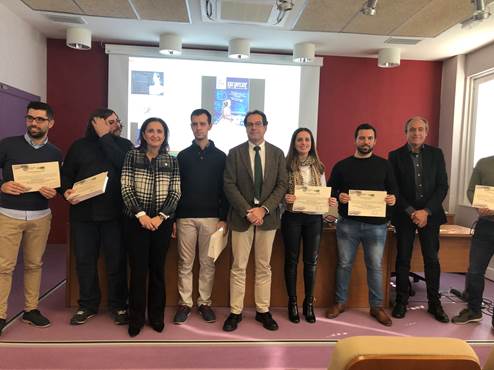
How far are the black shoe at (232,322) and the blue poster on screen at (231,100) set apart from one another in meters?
3.16

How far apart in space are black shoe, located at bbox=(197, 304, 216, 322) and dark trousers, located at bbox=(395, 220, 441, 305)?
1594 mm

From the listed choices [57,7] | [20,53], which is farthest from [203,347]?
[20,53]

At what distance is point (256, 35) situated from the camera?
16.0 feet

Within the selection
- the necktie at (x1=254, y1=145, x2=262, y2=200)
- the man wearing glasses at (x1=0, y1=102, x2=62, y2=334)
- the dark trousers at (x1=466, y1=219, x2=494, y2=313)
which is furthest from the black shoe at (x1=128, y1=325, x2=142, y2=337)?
the dark trousers at (x1=466, y1=219, x2=494, y2=313)

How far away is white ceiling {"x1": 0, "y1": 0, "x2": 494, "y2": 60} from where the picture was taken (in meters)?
4.40

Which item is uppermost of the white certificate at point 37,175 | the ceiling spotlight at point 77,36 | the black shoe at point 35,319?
the ceiling spotlight at point 77,36

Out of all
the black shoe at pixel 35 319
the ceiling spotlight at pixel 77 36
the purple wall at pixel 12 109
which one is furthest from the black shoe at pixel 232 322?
the ceiling spotlight at pixel 77 36

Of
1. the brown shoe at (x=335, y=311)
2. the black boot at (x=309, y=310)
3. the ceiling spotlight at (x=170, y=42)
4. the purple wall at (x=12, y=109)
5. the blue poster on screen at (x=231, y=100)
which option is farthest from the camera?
the blue poster on screen at (x=231, y=100)

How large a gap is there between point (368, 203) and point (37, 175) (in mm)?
2420

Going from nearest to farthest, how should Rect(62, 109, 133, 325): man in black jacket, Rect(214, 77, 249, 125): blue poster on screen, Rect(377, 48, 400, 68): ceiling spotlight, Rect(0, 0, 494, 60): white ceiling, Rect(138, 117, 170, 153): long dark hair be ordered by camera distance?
Rect(138, 117, 170, 153): long dark hair < Rect(62, 109, 133, 325): man in black jacket < Rect(0, 0, 494, 60): white ceiling < Rect(377, 48, 400, 68): ceiling spotlight < Rect(214, 77, 249, 125): blue poster on screen

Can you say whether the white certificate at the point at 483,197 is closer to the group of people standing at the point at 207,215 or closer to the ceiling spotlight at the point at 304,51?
the group of people standing at the point at 207,215

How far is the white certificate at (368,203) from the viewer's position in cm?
302

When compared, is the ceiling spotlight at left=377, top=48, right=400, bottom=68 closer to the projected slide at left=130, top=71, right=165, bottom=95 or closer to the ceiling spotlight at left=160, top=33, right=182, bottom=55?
the ceiling spotlight at left=160, top=33, right=182, bottom=55

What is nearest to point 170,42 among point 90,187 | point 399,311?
point 90,187
